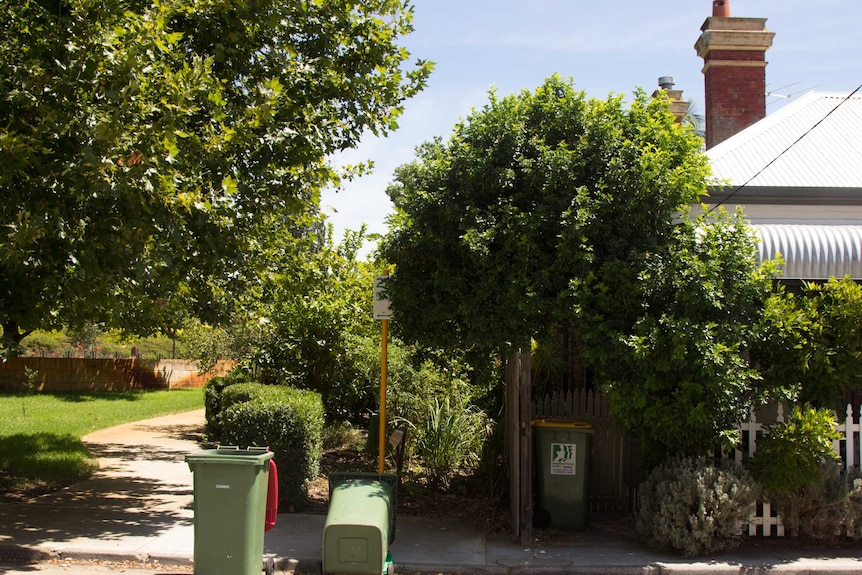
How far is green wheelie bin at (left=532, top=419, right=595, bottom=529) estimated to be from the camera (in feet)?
27.7

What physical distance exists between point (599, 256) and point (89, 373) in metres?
29.0

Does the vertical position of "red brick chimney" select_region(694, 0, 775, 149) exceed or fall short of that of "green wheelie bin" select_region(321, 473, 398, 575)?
it exceeds it

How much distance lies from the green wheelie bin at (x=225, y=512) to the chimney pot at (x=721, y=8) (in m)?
11.7

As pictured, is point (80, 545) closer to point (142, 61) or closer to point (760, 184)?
point (142, 61)

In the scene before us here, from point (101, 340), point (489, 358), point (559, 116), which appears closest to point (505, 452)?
point (489, 358)

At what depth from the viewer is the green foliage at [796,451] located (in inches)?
294

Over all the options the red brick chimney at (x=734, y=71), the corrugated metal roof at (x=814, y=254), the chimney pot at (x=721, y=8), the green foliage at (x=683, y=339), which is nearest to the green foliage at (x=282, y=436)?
the green foliage at (x=683, y=339)

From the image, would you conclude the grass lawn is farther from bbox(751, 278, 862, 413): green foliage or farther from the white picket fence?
bbox(751, 278, 862, 413): green foliage

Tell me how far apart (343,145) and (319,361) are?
5592mm

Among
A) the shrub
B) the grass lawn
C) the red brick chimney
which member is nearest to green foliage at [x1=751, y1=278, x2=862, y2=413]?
the red brick chimney

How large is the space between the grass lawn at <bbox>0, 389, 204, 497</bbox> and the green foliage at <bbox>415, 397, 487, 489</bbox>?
197 inches

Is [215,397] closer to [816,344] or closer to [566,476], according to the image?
[566,476]

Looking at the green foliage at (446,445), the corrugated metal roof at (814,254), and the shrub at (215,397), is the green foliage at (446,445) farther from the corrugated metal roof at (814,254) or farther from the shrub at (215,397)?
the shrub at (215,397)

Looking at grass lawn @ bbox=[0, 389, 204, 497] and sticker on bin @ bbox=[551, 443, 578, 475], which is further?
grass lawn @ bbox=[0, 389, 204, 497]
